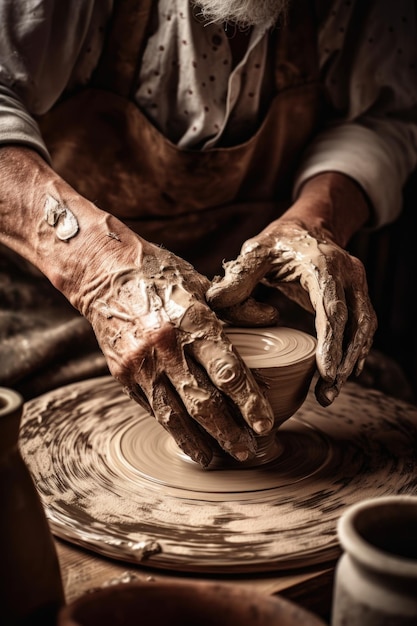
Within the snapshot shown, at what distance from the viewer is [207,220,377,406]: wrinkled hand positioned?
135 cm

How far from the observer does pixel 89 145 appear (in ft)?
6.18

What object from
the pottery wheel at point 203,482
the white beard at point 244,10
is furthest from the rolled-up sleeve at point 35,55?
the pottery wheel at point 203,482

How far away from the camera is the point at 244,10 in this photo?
1.67 metres

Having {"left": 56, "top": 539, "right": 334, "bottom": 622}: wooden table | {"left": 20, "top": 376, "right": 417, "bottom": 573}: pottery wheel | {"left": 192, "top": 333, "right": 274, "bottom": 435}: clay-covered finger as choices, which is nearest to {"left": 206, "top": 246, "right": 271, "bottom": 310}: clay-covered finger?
{"left": 192, "top": 333, "right": 274, "bottom": 435}: clay-covered finger

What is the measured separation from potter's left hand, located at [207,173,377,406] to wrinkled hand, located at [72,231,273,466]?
116 mm

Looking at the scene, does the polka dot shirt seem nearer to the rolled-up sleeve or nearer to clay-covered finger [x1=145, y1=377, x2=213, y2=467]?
the rolled-up sleeve

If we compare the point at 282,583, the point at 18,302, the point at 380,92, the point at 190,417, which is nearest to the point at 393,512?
the point at 282,583

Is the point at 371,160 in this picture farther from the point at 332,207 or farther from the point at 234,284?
the point at 234,284

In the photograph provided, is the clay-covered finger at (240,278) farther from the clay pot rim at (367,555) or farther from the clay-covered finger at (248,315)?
the clay pot rim at (367,555)

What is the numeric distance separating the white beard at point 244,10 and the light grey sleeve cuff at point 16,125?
17.8 inches

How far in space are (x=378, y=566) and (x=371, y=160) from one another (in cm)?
148

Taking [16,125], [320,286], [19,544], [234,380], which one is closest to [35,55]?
[16,125]

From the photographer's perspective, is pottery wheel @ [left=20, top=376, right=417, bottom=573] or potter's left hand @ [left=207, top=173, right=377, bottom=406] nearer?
pottery wheel @ [left=20, top=376, right=417, bottom=573]

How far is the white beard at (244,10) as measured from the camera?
65.0 inches
